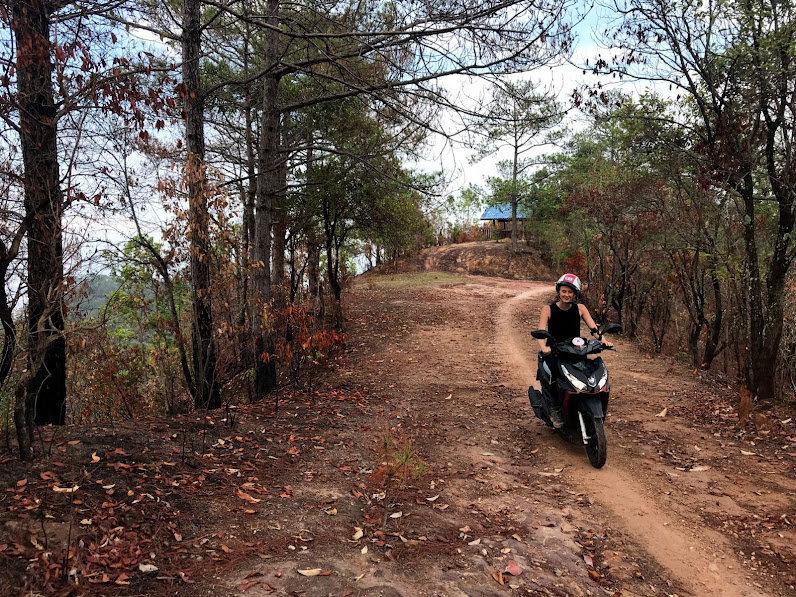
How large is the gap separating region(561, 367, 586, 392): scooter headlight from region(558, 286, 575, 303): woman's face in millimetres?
867

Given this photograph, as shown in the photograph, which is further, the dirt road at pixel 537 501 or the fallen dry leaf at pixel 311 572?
the dirt road at pixel 537 501

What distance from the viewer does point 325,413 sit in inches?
277

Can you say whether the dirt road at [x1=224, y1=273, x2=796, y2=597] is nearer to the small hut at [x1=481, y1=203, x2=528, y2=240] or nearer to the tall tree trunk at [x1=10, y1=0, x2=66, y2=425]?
the tall tree trunk at [x1=10, y1=0, x2=66, y2=425]

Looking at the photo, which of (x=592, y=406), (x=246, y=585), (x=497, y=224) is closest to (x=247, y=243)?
(x=592, y=406)

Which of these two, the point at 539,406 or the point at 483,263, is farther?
the point at 483,263

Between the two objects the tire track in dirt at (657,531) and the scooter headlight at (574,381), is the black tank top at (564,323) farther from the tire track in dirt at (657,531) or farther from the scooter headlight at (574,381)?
the tire track in dirt at (657,531)

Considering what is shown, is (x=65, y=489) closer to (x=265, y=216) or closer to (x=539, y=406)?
(x=539, y=406)

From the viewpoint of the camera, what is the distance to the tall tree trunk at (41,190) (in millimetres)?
4340

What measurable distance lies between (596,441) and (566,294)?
5.35 ft

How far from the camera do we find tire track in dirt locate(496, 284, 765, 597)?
11.6ft

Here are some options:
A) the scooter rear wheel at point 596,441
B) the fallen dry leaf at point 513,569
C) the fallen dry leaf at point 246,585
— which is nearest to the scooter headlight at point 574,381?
the scooter rear wheel at point 596,441

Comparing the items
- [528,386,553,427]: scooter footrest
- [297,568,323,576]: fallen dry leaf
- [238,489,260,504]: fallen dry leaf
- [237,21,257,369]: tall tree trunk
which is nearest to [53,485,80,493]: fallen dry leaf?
[238,489,260,504]: fallen dry leaf

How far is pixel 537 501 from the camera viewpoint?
4.66 m

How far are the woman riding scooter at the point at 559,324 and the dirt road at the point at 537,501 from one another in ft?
1.79
